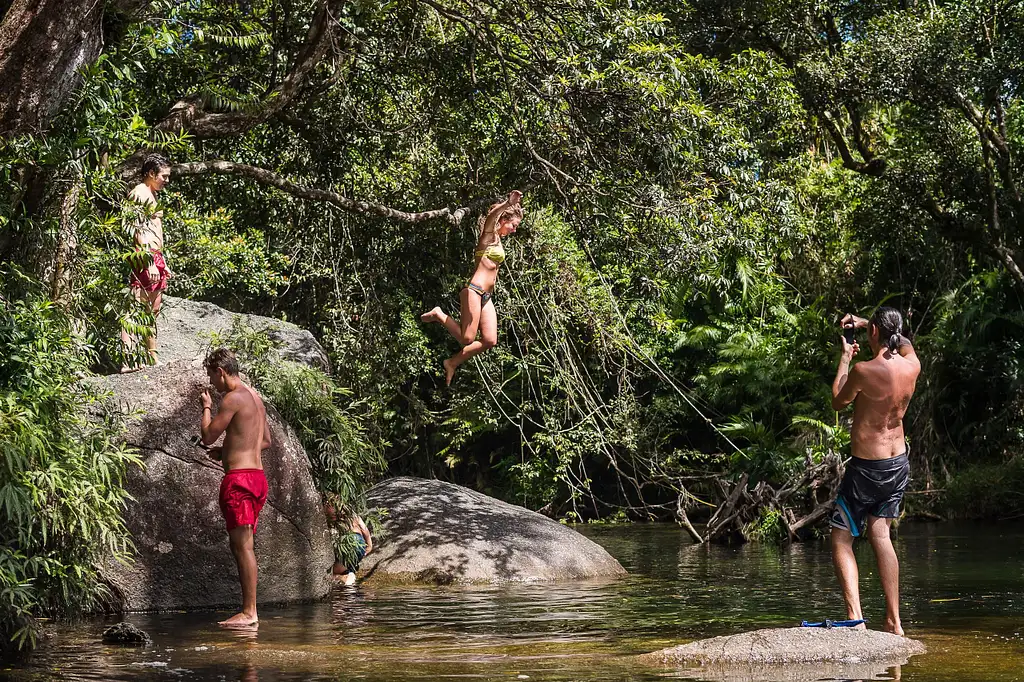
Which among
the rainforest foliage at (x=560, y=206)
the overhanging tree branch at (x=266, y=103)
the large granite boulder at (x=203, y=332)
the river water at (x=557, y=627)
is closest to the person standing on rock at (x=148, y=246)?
the rainforest foliage at (x=560, y=206)

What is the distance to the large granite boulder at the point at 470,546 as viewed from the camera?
43.1ft

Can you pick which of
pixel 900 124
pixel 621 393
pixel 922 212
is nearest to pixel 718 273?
pixel 621 393

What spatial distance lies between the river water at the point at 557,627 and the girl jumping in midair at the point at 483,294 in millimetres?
2372

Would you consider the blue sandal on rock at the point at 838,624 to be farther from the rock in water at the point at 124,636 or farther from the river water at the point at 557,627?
the rock in water at the point at 124,636

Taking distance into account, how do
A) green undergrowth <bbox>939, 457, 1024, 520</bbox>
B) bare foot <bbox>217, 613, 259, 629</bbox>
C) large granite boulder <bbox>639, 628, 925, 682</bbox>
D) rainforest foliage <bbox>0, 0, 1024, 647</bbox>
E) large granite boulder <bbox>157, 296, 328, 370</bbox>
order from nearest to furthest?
large granite boulder <bbox>639, 628, 925, 682</bbox>
bare foot <bbox>217, 613, 259, 629</bbox>
rainforest foliage <bbox>0, 0, 1024, 647</bbox>
large granite boulder <bbox>157, 296, 328, 370</bbox>
green undergrowth <bbox>939, 457, 1024, 520</bbox>

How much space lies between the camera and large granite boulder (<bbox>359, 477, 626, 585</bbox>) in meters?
13.1

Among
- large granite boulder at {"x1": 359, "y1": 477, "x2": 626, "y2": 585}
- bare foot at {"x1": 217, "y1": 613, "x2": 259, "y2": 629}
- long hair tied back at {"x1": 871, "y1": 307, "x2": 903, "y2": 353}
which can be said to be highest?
long hair tied back at {"x1": 871, "y1": 307, "x2": 903, "y2": 353}

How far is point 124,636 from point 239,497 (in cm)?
143

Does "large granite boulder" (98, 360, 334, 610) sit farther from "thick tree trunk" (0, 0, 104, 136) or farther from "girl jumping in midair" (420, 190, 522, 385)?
"thick tree trunk" (0, 0, 104, 136)

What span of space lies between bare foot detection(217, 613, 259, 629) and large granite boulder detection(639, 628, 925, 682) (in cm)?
334

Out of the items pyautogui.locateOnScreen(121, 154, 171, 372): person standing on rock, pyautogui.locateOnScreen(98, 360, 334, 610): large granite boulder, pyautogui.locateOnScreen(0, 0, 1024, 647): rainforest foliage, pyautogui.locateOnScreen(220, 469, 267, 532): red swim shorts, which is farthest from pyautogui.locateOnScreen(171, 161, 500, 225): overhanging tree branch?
pyautogui.locateOnScreen(220, 469, 267, 532): red swim shorts

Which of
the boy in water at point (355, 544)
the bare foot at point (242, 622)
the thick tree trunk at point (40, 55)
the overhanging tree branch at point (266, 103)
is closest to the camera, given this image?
the thick tree trunk at point (40, 55)

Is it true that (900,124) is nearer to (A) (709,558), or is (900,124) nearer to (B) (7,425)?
(A) (709,558)

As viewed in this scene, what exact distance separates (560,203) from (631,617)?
633 centimetres
